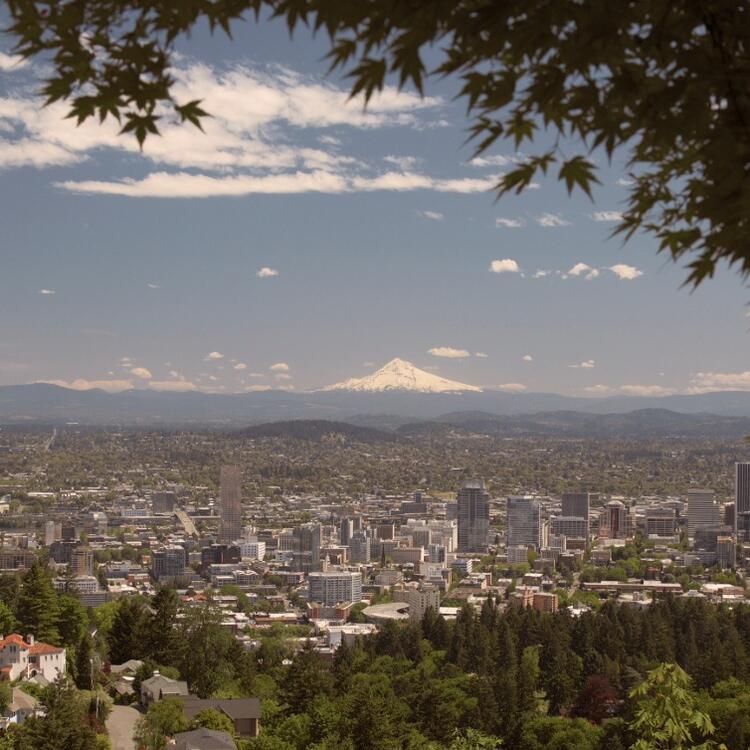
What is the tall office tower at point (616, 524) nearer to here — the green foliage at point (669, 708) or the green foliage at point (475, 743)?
the green foliage at point (475, 743)

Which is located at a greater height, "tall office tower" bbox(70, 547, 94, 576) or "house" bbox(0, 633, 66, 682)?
"house" bbox(0, 633, 66, 682)

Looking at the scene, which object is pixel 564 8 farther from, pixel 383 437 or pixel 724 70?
pixel 383 437

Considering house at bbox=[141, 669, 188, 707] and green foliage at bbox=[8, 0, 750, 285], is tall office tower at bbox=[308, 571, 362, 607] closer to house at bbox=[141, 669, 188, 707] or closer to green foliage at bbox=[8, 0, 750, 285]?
house at bbox=[141, 669, 188, 707]

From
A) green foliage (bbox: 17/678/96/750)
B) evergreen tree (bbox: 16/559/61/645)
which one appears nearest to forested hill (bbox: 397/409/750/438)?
evergreen tree (bbox: 16/559/61/645)

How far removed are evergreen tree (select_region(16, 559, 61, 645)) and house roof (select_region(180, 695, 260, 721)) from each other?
11.2 ft

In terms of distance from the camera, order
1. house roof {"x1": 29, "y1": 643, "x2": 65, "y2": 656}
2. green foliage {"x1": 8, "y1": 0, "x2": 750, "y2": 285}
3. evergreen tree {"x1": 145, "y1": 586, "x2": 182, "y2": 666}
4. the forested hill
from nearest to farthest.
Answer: green foliage {"x1": 8, "y1": 0, "x2": 750, "y2": 285}
house roof {"x1": 29, "y1": 643, "x2": 65, "y2": 656}
evergreen tree {"x1": 145, "y1": 586, "x2": 182, "y2": 666}
the forested hill

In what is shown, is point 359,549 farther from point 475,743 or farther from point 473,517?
point 475,743

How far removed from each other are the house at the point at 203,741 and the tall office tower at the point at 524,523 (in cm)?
4918

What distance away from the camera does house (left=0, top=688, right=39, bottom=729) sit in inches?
464

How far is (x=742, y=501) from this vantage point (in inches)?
2485

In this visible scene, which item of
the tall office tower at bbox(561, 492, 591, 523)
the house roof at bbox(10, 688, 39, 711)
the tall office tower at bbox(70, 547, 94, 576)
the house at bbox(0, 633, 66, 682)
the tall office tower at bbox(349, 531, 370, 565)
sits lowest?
the tall office tower at bbox(349, 531, 370, 565)

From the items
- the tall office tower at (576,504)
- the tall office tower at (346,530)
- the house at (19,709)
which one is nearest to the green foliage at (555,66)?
the house at (19,709)

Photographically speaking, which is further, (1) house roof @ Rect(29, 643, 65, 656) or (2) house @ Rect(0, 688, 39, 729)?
(1) house roof @ Rect(29, 643, 65, 656)

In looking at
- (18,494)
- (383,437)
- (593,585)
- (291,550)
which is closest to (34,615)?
(593,585)
